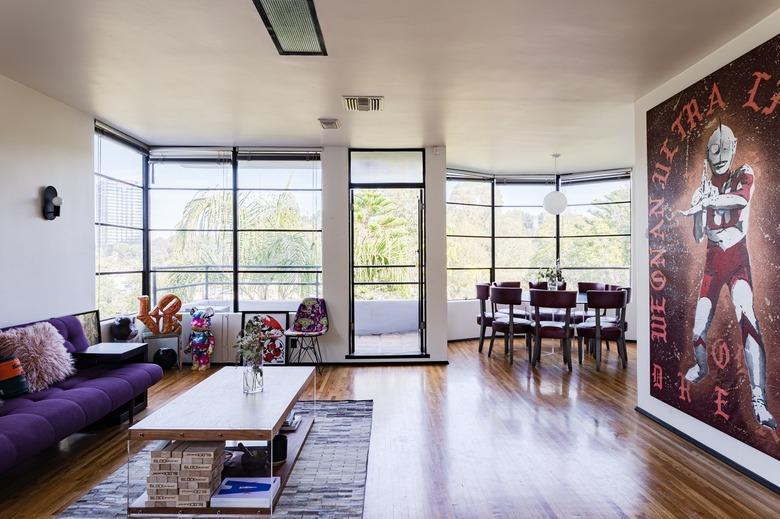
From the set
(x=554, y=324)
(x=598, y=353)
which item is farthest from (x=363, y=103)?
(x=598, y=353)

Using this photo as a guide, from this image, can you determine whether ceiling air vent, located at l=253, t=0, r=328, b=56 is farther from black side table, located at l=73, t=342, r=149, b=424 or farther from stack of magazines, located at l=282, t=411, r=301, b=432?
black side table, located at l=73, t=342, r=149, b=424

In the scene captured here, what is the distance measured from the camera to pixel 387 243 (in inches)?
261

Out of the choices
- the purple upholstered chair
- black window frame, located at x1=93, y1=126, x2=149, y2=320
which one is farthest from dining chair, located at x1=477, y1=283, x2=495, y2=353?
black window frame, located at x1=93, y1=126, x2=149, y2=320

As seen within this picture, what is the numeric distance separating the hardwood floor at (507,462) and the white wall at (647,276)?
13 centimetres

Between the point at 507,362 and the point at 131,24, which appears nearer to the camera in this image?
the point at 131,24

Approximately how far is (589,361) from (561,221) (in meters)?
2.89

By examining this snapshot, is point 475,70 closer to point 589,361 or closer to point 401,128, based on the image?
point 401,128

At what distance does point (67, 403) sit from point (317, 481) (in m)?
1.76

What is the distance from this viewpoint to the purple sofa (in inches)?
104

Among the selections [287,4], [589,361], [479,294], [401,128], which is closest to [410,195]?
[401,128]

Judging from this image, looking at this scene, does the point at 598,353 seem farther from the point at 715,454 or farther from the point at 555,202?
the point at 715,454

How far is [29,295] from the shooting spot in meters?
4.06

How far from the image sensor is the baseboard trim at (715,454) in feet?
9.45

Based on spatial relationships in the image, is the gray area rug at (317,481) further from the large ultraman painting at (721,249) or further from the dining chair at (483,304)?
the dining chair at (483,304)
